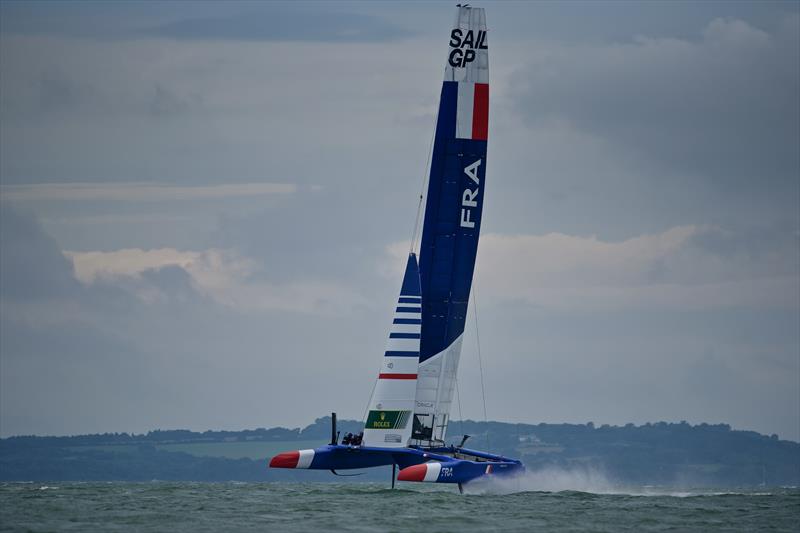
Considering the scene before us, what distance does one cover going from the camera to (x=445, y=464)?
138ft

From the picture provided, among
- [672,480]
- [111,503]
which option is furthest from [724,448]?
[111,503]

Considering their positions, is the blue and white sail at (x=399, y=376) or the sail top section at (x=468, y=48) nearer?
the blue and white sail at (x=399, y=376)

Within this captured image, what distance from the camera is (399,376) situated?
4369 centimetres

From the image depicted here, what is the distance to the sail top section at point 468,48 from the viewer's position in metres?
46.3

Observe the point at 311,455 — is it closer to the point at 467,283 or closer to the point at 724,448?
the point at 467,283

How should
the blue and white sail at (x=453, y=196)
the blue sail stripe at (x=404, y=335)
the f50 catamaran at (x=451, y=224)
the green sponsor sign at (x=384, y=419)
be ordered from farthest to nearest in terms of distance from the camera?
1. the blue and white sail at (x=453, y=196)
2. the f50 catamaran at (x=451, y=224)
3. the green sponsor sign at (x=384, y=419)
4. the blue sail stripe at (x=404, y=335)

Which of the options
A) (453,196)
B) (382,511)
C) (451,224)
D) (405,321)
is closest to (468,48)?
(453,196)

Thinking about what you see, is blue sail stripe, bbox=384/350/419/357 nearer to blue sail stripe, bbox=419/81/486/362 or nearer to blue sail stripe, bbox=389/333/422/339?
blue sail stripe, bbox=389/333/422/339

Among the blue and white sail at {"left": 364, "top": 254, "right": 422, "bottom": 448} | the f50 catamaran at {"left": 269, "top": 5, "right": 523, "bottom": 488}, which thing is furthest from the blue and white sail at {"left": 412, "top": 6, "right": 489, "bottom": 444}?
the blue and white sail at {"left": 364, "top": 254, "right": 422, "bottom": 448}

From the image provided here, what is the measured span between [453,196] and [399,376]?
633cm

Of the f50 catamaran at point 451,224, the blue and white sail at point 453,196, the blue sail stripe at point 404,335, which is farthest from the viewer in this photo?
the blue and white sail at point 453,196

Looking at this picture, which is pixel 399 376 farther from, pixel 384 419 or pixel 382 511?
pixel 382 511

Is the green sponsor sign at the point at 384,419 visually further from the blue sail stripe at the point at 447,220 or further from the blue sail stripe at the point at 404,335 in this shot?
the blue sail stripe at the point at 447,220

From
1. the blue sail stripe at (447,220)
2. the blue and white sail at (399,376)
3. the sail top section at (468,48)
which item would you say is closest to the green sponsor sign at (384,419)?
the blue and white sail at (399,376)
